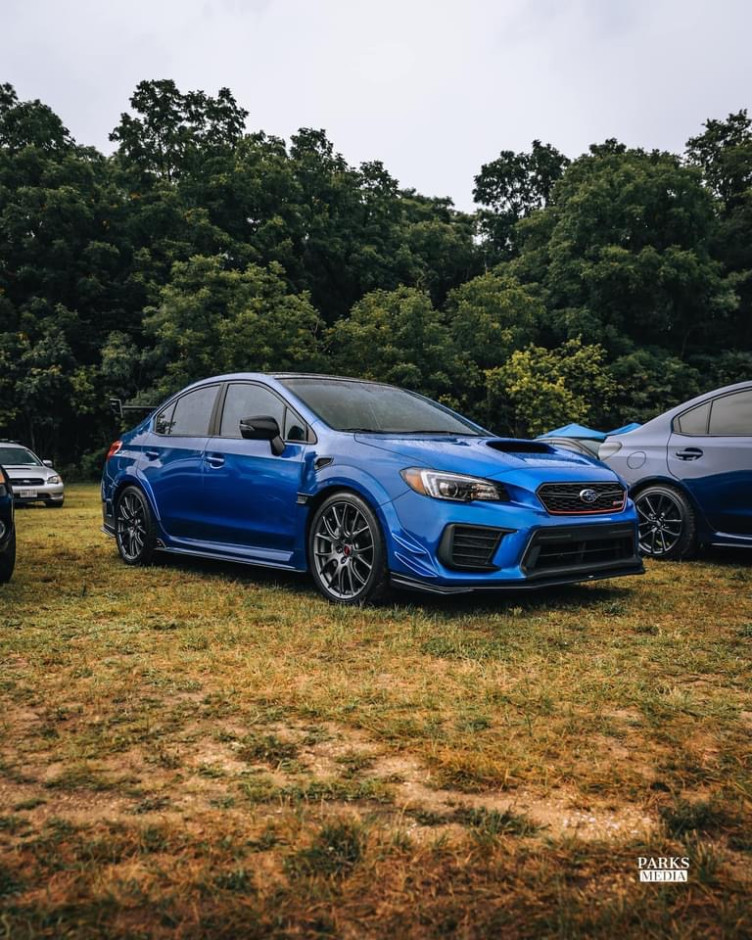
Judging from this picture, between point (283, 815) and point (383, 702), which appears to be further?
point (383, 702)

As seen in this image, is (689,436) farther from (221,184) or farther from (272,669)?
(221,184)

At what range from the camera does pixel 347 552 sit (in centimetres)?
599

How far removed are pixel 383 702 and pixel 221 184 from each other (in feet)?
126

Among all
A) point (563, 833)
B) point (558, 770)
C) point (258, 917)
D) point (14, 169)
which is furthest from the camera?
point (14, 169)

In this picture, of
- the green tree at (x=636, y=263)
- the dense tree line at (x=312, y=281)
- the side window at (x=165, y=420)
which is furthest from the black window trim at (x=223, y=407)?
the green tree at (x=636, y=263)

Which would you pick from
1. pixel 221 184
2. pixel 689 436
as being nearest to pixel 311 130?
pixel 221 184

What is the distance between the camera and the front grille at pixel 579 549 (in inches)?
223

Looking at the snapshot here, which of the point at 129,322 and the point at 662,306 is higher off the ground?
the point at 662,306

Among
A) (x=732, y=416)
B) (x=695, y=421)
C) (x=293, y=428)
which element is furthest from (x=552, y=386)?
(x=293, y=428)

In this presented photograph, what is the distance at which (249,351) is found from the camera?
32156 mm

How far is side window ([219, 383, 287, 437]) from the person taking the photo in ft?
22.6

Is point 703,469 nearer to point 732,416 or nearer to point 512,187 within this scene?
point 732,416

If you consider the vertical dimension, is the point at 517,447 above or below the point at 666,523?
above

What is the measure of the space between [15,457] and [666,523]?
14750 millimetres
